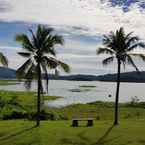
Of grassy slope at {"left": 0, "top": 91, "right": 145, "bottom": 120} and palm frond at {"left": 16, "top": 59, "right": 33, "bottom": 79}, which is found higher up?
palm frond at {"left": 16, "top": 59, "right": 33, "bottom": 79}

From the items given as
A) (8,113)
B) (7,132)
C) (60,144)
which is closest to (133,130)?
(60,144)

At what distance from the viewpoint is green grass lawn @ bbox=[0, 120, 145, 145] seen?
28.5 m

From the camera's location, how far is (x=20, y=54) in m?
34.4

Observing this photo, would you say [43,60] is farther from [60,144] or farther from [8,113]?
[8,113]

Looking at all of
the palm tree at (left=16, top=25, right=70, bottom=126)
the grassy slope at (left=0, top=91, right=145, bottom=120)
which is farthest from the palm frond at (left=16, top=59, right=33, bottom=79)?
the grassy slope at (left=0, top=91, right=145, bottom=120)

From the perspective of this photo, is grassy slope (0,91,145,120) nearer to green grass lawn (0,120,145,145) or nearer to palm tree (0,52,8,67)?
green grass lawn (0,120,145,145)

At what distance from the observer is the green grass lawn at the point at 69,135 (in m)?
28.5

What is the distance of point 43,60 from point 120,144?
11.2m

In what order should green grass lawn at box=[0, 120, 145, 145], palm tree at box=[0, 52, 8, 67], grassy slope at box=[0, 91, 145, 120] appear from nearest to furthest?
green grass lawn at box=[0, 120, 145, 145] < palm tree at box=[0, 52, 8, 67] < grassy slope at box=[0, 91, 145, 120]

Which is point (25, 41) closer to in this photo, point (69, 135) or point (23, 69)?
point (23, 69)

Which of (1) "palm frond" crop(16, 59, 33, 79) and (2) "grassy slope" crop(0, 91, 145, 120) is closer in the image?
(1) "palm frond" crop(16, 59, 33, 79)

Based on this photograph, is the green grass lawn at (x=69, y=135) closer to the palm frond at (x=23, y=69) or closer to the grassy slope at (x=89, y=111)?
the palm frond at (x=23, y=69)

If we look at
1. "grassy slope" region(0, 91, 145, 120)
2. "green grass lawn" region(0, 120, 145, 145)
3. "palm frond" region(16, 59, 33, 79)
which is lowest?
"grassy slope" region(0, 91, 145, 120)

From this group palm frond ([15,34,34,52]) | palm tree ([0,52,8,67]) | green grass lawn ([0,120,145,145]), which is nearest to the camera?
green grass lawn ([0,120,145,145])
